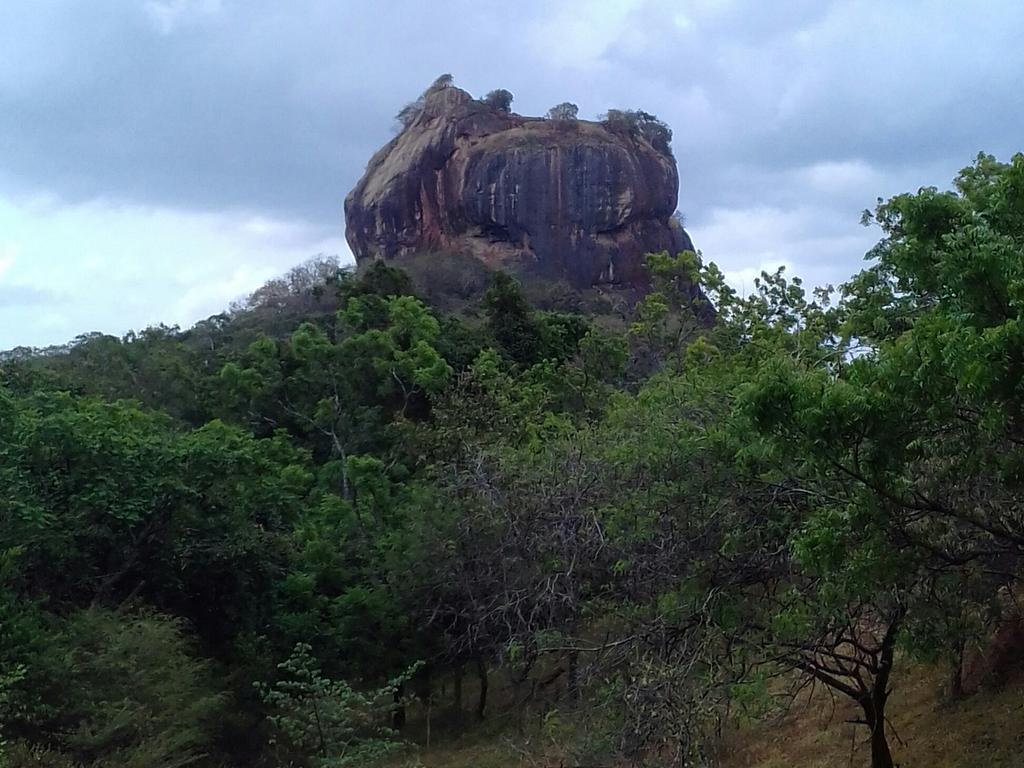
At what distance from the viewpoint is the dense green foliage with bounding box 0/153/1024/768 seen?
5.64m

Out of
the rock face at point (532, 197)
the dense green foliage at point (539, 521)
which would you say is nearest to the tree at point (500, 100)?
the rock face at point (532, 197)

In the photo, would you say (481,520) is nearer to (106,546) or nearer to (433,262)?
(106,546)

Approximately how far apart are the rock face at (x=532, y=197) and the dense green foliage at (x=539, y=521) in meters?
22.6

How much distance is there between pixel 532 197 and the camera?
165 feet

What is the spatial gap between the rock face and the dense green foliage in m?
22.6

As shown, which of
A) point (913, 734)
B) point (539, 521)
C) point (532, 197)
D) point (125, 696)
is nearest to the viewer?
point (913, 734)

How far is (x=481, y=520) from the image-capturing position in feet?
51.7

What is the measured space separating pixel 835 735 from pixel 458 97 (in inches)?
1881

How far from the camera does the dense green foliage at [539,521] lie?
564 cm

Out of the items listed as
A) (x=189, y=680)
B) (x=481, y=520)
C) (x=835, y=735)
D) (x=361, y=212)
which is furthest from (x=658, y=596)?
(x=361, y=212)

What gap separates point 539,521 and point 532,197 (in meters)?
38.5

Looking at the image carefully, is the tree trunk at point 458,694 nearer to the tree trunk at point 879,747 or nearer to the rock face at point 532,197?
the tree trunk at point 879,747

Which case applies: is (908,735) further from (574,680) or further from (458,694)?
(458,694)

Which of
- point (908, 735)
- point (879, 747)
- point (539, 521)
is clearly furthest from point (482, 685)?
point (879, 747)
